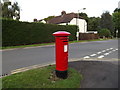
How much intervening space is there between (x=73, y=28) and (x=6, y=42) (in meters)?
15.9

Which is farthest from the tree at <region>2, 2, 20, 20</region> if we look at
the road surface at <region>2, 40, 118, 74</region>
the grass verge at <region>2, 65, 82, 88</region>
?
the grass verge at <region>2, 65, 82, 88</region>

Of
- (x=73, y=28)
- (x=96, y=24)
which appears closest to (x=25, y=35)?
(x=73, y=28)

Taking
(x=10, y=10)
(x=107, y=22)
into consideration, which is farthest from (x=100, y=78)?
(x=107, y=22)

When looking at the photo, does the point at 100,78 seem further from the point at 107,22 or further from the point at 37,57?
the point at 107,22

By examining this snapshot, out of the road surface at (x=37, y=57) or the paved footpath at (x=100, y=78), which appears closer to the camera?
the paved footpath at (x=100, y=78)

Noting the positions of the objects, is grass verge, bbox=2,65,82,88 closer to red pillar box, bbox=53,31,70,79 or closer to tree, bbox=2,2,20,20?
red pillar box, bbox=53,31,70,79

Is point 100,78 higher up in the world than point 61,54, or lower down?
lower down

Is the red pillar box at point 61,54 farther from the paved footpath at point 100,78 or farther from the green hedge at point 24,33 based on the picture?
the green hedge at point 24,33

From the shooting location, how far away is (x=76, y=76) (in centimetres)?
416

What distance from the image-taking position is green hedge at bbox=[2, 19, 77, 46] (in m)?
14.9

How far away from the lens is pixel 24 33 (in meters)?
17.2

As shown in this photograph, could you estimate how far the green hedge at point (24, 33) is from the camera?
14.9m

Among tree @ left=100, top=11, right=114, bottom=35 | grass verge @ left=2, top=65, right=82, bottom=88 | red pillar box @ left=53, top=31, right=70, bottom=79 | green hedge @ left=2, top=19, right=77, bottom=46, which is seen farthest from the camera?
tree @ left=100, top=11, right=114, bottom=35

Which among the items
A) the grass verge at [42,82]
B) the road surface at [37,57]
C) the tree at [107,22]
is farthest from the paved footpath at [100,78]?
the tree at [107,22]
